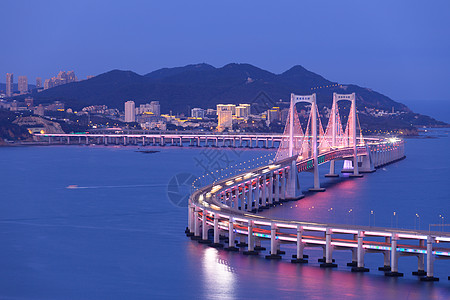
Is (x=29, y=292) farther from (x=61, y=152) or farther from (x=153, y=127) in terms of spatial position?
(x=153, y=127)

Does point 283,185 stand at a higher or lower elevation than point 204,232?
higher

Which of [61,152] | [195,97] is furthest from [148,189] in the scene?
[195,97]

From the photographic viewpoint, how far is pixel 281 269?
1948 centimetres

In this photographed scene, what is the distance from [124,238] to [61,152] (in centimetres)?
4364

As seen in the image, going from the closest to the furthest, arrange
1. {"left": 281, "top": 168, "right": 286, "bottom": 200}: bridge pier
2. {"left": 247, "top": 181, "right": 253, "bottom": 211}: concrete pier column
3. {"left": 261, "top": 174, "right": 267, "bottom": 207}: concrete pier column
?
{"left": 247, "top": 181, "right": 253, "bottom": 211}: concrete pier column
{"left": 261, "top": 174, "right": 267, "bottom": 207}: concrete pier column
{"left": 281, "top": 168, "right": 286, "bottom": 200}: bridge pier

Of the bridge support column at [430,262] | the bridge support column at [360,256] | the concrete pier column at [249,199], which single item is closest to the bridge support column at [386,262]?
the bridge support column at [360,256]

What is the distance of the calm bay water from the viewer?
18.5 metres

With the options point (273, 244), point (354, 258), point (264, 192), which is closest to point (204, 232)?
point (273, 244)

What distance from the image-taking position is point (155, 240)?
931 inches

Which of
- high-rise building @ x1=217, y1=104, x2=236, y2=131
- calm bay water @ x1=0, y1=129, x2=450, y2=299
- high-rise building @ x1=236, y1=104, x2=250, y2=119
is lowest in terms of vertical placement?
calm bay water @ x1=0, y1=129, x2=450, y2=299

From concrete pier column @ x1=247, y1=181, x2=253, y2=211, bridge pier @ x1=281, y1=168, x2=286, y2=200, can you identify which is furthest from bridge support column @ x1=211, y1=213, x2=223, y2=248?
bridge pier @ x1=281, y1=168, x2=286, y2=200

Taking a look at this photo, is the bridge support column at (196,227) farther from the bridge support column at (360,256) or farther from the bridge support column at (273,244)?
the bridge support column at (360,256)

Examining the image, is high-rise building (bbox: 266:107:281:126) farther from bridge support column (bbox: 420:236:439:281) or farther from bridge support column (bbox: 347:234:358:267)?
bridge support column (bbox: 420:236:439:281)

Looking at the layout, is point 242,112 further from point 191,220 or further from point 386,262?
point 386,262
